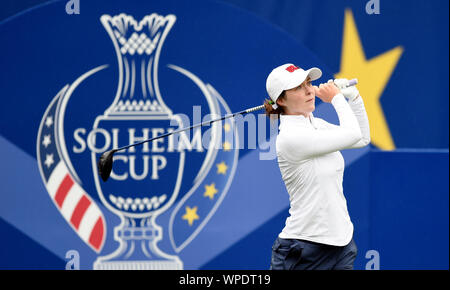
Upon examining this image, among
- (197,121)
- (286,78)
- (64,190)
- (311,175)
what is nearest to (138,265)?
(64,190)

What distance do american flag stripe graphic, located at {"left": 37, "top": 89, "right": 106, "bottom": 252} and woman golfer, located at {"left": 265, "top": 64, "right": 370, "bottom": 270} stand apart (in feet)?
4.52

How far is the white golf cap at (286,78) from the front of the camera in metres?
3.19

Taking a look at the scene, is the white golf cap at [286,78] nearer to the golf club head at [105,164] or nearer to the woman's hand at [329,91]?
the woman's hand at [329,91]

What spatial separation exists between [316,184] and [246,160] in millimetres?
1184

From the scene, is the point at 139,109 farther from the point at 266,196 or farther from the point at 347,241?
the point at 347,241

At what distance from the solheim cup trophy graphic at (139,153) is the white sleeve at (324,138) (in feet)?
3.98

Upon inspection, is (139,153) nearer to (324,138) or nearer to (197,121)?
Result: (197,121)

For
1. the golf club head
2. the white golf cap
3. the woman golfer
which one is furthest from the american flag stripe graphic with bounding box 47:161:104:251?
the white golf cap

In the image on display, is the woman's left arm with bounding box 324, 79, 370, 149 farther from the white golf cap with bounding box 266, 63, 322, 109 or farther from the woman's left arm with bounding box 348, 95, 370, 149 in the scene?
the white golf cap with bounding box 266, 63, 322, 109

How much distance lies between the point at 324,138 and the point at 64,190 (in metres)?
1.75

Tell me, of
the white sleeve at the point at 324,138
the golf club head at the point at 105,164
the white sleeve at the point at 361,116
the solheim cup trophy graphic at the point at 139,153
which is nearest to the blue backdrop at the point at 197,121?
the solheim cup trophy graphic at the point at 139,153

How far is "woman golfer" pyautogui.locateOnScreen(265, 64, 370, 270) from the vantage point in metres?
3.12

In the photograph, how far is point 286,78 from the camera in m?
3.20

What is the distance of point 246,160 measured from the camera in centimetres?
431
